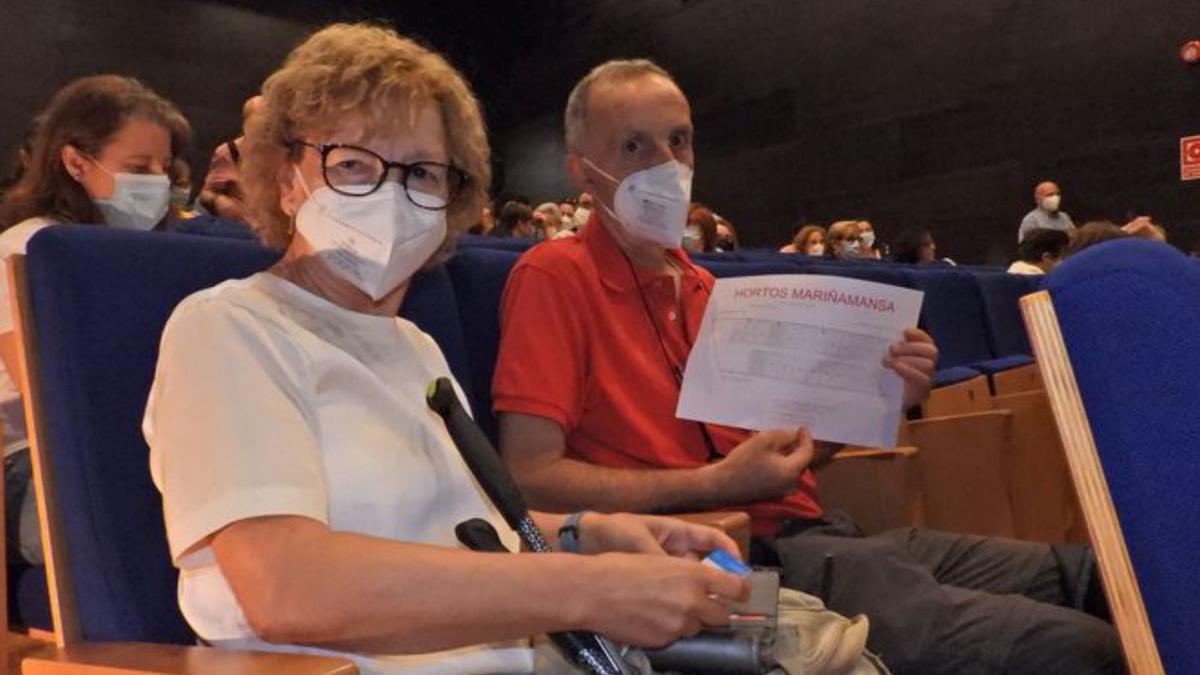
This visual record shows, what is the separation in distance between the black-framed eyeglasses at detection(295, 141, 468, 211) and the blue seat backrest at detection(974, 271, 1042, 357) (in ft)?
10.9

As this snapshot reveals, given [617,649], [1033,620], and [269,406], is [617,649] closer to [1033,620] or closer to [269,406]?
[269,406]

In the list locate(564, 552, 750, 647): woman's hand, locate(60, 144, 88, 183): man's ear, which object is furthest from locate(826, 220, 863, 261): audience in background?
locate(564, 552, 750, 647): woman's hand

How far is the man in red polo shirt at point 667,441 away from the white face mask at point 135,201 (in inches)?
36.1

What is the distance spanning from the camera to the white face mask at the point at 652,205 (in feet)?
6.41

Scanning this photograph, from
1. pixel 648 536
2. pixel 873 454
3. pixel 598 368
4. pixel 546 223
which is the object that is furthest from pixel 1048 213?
pixel 648 536

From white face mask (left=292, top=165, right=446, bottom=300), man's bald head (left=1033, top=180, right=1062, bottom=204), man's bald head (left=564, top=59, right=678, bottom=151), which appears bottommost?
white face mask (left=292, top=165, right=446, bottom=300)

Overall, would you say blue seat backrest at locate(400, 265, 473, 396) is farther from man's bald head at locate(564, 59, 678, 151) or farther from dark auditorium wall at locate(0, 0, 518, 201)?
dark auditorium wall at locate(0, 0, 518, 201)

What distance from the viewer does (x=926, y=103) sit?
910 cm

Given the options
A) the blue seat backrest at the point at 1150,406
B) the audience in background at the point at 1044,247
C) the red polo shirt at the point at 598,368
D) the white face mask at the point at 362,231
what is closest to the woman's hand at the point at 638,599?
the blue seat backrest at the point at 1150,406

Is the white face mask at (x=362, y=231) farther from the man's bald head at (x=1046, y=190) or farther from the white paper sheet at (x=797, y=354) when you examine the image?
the man's bald head at (x=1046, y=190)

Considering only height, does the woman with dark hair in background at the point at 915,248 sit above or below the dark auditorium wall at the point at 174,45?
below

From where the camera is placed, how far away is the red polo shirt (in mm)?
1679

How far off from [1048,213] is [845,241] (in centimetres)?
160

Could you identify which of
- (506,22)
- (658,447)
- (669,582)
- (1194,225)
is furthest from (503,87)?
(669,582)
